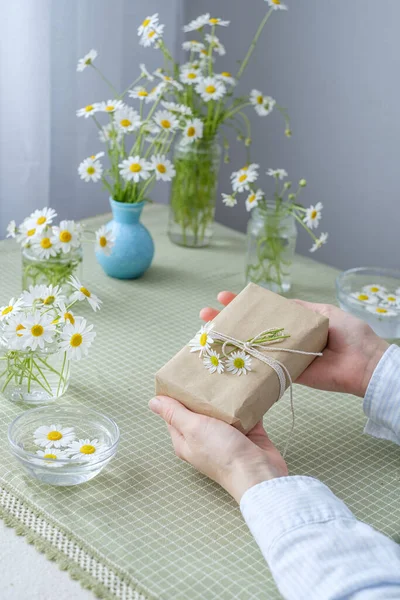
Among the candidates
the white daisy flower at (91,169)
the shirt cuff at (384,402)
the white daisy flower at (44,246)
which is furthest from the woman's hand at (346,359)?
the white daisy flower at (91,169)

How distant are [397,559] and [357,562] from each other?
4cm

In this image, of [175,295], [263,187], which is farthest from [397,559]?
[263,187]

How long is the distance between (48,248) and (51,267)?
0.04m

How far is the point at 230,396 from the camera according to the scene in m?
0.86

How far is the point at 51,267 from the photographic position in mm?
1191

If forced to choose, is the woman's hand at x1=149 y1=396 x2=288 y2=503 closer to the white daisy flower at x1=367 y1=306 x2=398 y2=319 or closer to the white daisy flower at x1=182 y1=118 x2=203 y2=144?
the white daisy flower at x1=367 y1=306 x2=398 y2=319

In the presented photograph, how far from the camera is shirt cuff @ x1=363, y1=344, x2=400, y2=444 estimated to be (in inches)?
38.2

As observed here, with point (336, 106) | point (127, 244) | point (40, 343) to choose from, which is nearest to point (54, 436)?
point (40, 343)

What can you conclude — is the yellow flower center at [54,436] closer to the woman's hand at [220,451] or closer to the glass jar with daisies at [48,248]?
the woman's hand at [220,451]

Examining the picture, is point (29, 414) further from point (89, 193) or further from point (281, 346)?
point (89, 193)

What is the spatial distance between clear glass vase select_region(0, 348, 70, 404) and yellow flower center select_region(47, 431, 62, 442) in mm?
107

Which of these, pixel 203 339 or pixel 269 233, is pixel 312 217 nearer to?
pixel 269 233

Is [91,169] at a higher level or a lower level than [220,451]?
higher

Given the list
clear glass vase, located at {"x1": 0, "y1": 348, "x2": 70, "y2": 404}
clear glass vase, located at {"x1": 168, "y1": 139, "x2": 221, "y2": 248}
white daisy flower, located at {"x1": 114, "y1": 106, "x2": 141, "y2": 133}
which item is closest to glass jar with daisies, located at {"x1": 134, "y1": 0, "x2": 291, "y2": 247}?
clear glass vase, located at {"x1": 168, "y1": 139, "x2": 221, "y2": 248}
